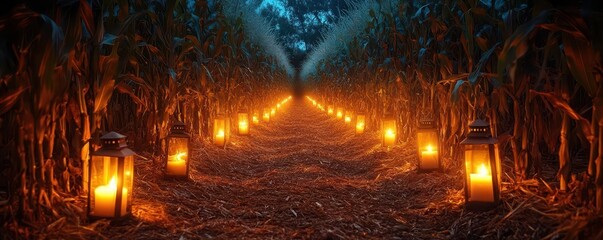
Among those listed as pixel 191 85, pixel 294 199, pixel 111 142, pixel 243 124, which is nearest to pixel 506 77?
pixel 294 199

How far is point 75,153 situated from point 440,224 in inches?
79.1

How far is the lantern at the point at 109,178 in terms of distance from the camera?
2.25 metres

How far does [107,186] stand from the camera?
2.33 meters

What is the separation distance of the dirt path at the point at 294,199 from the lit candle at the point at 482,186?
19 centimetres

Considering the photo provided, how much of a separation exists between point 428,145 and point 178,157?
200cm

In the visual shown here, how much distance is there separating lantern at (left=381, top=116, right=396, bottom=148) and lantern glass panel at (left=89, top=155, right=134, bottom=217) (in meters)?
3.71

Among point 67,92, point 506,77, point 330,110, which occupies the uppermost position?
point 330,110

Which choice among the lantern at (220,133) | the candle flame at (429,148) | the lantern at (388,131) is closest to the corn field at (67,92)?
the lantern at (220,133)

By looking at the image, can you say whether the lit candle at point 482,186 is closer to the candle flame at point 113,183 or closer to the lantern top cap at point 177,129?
the candle flame at point 113,183

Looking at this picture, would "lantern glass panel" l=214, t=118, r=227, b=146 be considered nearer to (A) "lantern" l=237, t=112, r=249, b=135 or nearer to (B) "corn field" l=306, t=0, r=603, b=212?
(A) "lantern" l=237, t=112, r=249, b=135

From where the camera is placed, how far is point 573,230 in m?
1.71

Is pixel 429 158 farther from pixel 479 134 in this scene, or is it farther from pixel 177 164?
pixel 177 164

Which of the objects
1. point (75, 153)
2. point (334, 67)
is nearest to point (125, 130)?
point (75, 153)

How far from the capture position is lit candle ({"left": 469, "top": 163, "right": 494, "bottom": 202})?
98.5 inches
